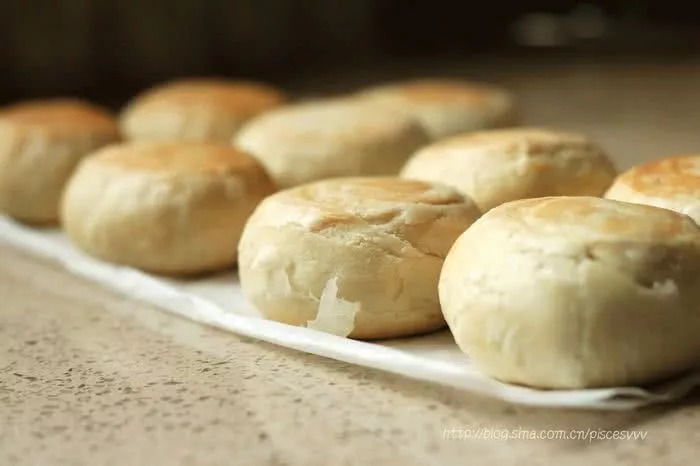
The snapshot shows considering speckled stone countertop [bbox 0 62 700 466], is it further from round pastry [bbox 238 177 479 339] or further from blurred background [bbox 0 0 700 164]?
blurred background [bbox 0 0 700 164]

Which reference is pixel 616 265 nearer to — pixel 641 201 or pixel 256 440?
pixel 641 201

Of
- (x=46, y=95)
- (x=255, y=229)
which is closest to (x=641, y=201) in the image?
(x=255, y=229)

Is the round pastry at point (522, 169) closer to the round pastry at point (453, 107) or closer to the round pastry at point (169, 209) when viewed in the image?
the round pastry at point (169, 209)

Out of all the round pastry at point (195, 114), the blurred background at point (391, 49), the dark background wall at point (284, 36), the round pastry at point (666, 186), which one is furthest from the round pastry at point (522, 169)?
the dark background wall at point (284, 36)

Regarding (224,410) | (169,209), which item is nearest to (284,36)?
(169,209)

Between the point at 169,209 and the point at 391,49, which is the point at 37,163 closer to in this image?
the point at 169,209

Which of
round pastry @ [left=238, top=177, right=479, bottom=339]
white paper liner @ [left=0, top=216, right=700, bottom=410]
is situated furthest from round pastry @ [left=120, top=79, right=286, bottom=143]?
round pastry @ [left=238, top=177, right=479, bottom=339]
